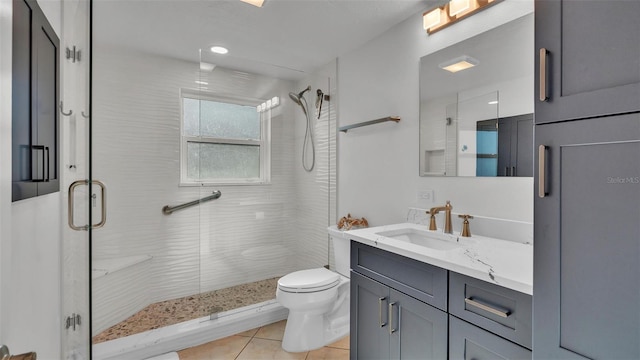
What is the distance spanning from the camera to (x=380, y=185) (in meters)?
2.30

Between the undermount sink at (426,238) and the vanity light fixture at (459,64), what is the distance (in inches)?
38.9

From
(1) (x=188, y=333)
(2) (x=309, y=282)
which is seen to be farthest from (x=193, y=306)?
(2) (x=309, y=282)

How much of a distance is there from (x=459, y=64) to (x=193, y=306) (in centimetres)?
278

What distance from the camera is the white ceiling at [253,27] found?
1943 mm

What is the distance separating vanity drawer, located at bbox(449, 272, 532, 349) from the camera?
956 mm

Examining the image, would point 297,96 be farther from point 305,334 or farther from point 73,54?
point 305,334

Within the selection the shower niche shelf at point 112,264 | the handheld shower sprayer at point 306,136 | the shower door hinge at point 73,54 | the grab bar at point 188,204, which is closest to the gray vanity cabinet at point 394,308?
the handheld shower sprayer at point 306,136

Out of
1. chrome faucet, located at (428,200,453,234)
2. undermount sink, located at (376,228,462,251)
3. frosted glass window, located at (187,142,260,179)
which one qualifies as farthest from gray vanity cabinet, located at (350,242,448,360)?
frosted glass window, located at (187,142,260,179)

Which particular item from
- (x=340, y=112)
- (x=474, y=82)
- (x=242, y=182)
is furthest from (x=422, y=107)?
(x=242, y=182)

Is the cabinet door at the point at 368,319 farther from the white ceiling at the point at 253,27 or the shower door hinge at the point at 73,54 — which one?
the shower door hinge at the point at 73,54

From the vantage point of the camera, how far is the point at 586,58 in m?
0.78

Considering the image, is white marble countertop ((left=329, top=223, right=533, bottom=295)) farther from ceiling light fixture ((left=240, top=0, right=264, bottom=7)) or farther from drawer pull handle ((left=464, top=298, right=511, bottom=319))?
ceiling light fixture ((left=240, top=0, right=264, bottom=7))

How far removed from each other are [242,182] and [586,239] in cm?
236

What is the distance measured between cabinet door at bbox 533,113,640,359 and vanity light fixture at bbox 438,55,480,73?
1.02 meters
